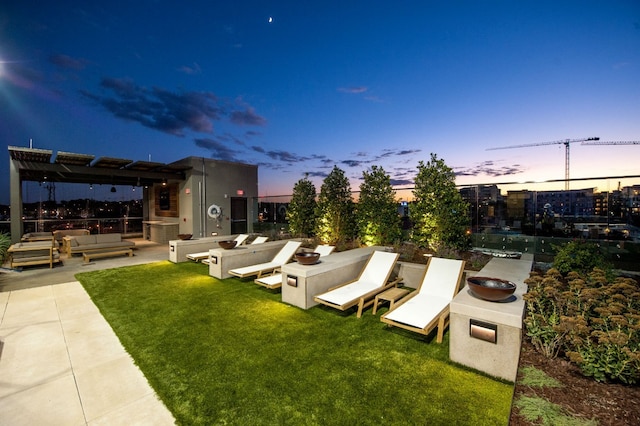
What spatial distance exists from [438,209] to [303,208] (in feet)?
16.4

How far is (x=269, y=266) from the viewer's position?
661 centimetres

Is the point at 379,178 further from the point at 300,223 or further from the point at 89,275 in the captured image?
the point at 89,275

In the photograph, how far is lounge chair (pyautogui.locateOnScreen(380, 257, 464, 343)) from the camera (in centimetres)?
343

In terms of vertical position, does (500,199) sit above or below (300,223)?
above

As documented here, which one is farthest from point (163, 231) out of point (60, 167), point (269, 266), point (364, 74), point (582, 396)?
point (582, 396)

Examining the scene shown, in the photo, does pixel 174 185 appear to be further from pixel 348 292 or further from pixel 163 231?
pixel 348 292

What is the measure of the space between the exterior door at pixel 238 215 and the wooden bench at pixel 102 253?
191 inches

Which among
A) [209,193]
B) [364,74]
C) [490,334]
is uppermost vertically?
[364,74]

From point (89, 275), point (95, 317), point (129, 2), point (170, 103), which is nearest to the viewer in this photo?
point (95, 317)

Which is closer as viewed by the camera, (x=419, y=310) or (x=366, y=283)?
(x=419, y=310)

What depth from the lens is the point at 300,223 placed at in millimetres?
9844

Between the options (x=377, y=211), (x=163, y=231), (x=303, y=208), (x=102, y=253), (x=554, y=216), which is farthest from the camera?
(x=163, y=231)

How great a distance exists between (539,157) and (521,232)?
10.6m

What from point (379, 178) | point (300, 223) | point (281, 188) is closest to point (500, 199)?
point (379, 178)
